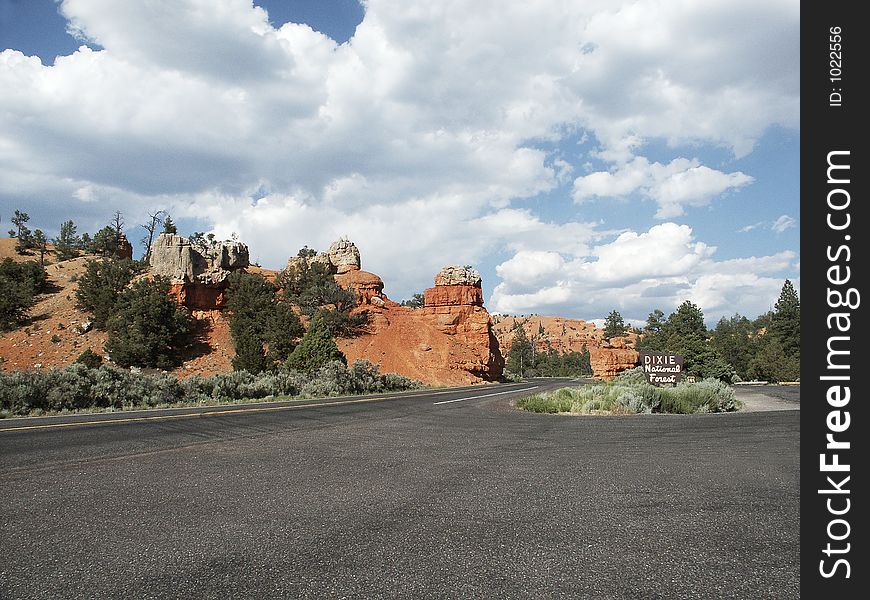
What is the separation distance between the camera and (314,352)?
1475 inches

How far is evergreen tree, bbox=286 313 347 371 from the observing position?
3709cm

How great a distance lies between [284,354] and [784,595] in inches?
1773

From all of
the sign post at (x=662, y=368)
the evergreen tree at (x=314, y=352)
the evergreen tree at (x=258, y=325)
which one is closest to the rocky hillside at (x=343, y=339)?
the evergreen tree at (x=258, y=325)

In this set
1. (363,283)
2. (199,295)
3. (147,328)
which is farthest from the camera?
(363,283)

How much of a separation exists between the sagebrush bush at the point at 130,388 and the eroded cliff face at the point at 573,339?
4112 cm

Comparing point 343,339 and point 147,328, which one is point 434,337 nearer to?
point 343,339

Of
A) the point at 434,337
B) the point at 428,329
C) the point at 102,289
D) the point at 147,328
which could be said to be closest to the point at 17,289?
the point at 102,289

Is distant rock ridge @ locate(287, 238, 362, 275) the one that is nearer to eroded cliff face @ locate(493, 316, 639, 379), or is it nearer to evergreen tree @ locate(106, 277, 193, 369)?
evergreen tree @ locate(106, 277, 193, 369)

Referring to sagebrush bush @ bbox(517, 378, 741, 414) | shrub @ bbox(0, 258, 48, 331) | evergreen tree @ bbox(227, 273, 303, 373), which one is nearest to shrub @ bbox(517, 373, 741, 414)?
sagebrush bush @ bbox(517, 378, 741, 414)

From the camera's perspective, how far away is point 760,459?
271 inches

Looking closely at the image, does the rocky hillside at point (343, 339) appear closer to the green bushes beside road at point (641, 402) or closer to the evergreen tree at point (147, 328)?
the evergreen tree at point (147, 328)

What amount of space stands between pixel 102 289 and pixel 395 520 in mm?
55593

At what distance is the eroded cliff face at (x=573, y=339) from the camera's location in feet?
209

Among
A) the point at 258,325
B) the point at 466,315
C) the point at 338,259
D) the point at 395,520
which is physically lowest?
the point at 395,520
